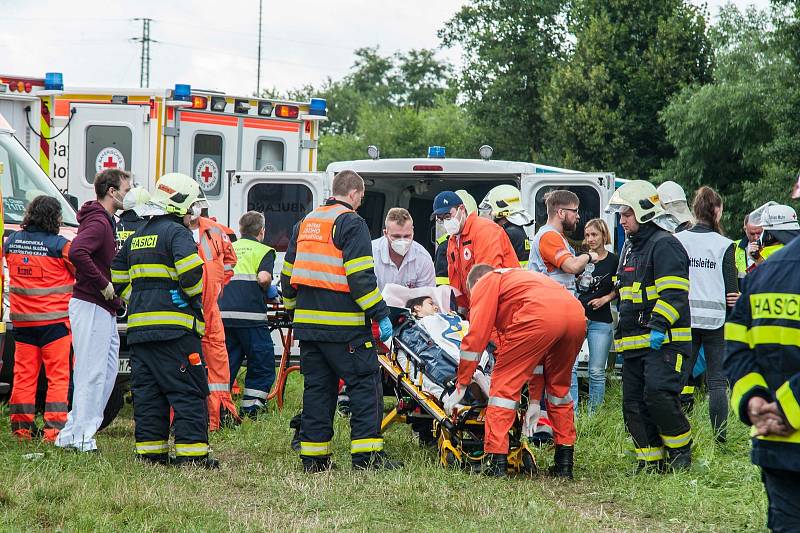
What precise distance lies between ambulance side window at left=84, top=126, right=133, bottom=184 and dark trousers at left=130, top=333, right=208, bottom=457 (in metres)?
5.79

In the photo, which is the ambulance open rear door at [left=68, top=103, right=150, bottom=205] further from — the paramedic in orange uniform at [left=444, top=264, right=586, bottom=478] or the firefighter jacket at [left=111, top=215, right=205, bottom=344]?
the paramedic in orange uniform at [left=444, top=264, right=586, bottom=478]

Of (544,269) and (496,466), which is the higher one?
(544,269)

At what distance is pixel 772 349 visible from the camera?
3699 mm

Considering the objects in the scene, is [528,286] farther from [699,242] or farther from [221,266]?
[221,266]

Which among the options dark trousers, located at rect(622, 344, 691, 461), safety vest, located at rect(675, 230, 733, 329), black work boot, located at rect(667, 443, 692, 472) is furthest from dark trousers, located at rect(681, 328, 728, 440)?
black work boot, located at rect(667, 443, 692, 472)

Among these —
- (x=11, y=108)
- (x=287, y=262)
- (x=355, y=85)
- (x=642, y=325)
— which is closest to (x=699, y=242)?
(x=642, y=325)

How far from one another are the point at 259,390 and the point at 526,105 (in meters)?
25.6

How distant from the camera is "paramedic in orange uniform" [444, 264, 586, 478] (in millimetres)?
6773

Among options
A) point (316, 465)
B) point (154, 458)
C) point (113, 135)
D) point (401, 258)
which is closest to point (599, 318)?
point (401, 258)

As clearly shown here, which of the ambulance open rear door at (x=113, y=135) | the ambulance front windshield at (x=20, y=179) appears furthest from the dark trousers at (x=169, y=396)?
the ambulance open rear door at (x=113, y=135)

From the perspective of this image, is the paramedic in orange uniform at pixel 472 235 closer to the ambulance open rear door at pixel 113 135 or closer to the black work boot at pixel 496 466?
the black work boot at pixel 496 466

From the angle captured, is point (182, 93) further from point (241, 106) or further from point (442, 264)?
point (442, 264)

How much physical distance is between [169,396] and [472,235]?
2.50 metres

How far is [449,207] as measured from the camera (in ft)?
26.7
